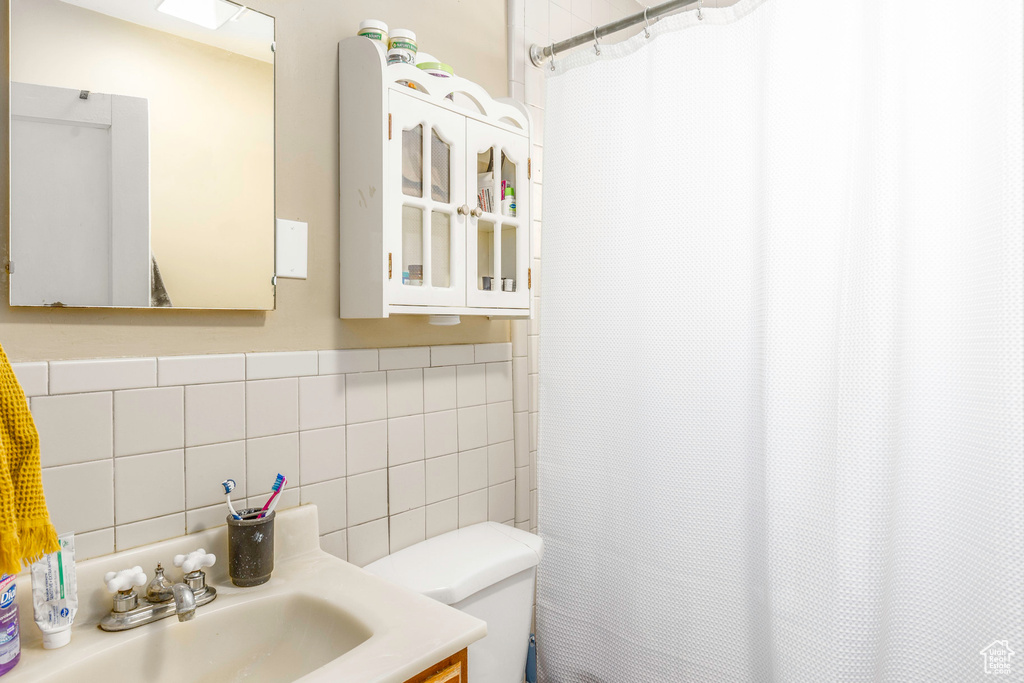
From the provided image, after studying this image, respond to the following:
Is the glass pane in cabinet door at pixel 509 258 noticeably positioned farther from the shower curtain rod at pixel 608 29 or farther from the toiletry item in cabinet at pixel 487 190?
the shower curtain rod at pixel 608 29

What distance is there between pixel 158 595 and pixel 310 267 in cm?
62

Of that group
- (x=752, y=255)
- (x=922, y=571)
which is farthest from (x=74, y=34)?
(x=922, y=571)

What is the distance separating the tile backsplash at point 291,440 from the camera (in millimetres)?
899

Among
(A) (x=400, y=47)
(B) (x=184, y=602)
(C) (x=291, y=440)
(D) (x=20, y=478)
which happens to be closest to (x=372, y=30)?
(A) (x=400, y=47)

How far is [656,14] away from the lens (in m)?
1.39

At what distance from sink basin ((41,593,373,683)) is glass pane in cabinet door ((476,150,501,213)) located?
90 cm

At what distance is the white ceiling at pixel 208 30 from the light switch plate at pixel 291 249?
0.30m

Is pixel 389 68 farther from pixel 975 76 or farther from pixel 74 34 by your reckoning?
pixel 975 76

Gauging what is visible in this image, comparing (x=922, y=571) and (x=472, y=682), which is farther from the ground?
(x=922, y=571)

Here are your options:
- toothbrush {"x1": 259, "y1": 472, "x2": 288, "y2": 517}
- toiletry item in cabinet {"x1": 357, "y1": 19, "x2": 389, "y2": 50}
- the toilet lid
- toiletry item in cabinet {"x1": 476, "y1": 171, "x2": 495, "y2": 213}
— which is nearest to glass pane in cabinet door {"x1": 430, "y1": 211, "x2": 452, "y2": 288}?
toiletry item in cabinet {"x1": 476, "y1": 171, "x2": 495, "y2": 213}

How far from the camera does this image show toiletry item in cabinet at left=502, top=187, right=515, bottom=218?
1433 millimetres

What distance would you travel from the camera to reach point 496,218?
140cm

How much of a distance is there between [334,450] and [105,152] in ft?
2.14

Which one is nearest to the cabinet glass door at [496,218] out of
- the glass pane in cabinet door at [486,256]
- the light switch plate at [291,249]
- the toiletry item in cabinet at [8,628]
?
the glass pane in cabinet door at [486,256]
